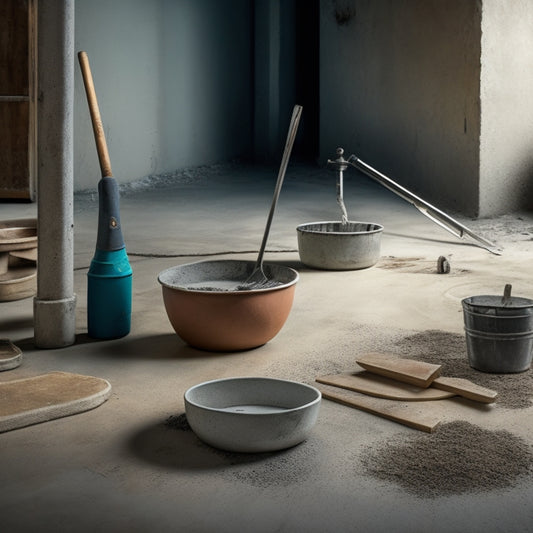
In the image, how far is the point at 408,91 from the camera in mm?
7762

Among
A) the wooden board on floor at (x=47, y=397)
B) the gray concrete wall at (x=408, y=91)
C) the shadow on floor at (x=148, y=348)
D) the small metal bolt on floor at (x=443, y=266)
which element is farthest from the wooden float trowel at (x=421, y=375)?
the gray concrete wall at (x=408, y=91)

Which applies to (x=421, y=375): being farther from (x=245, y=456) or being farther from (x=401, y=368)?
(x=245, y=456)

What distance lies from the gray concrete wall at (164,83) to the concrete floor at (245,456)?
2692 millimetres

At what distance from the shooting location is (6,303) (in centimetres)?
406

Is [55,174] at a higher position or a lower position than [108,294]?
higher

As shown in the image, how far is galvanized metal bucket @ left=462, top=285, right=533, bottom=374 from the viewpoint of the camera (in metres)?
2.97

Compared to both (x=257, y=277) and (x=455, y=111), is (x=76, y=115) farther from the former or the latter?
(x=257, y=277)

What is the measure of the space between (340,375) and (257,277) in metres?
0.74

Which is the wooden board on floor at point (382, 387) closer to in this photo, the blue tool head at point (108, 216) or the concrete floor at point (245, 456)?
the concrete floor at point (245, 456)

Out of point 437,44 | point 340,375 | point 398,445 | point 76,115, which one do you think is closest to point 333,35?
point 437,44

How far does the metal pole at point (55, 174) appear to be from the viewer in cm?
322

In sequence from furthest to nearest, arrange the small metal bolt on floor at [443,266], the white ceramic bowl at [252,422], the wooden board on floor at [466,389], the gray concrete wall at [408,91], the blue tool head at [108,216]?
the gray concrete wall at [408,91]
the small metal bolt on floor at [443,266]
the blue tool head at [108,216]
the wooden board on floor at [466,389]
the white ceramic bowl at [252,422]

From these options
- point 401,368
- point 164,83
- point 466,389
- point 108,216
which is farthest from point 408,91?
point 466,389

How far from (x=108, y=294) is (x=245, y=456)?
131cm
